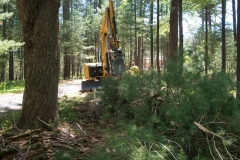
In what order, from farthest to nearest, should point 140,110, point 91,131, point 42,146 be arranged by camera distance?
point 91,131
point 140,110
point 42,146

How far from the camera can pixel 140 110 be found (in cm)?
396

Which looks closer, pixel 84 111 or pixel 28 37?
pixel 28 37

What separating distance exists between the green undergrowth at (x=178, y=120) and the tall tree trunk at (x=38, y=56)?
139cm

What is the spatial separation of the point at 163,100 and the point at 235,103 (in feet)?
3.78

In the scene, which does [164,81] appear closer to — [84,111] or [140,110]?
[140,110]

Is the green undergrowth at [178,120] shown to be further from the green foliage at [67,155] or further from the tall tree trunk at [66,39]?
the tall tree trunk at [66,39]

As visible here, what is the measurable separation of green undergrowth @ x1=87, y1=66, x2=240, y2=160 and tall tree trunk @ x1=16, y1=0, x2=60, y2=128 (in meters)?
1.39

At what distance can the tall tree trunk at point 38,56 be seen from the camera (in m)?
4.39

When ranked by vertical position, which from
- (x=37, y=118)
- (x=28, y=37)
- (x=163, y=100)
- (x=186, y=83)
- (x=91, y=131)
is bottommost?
(x=91, y=131)

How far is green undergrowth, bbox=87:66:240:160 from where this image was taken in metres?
2.43

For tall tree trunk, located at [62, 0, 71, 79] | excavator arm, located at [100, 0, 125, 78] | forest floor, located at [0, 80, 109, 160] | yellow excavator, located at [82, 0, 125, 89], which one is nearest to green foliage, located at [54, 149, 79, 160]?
forest floor, located at [0, 80, 109, 160]

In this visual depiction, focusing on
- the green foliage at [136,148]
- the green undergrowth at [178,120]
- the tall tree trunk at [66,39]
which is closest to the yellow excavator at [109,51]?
→ the green undergrowth at [178,120]

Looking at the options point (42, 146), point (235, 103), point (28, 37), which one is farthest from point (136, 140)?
point (28, 37)

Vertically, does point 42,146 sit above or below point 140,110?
below
